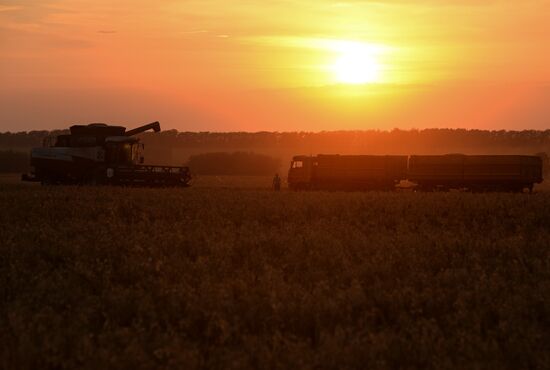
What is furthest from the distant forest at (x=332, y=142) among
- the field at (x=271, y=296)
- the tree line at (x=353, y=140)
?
the field at (x=271, y=296)

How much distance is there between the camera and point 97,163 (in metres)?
42.3

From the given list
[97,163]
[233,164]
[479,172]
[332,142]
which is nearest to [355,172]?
[479,172]

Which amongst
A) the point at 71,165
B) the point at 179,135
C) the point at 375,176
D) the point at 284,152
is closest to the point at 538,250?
the point at 375,176

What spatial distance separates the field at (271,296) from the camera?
914 cm

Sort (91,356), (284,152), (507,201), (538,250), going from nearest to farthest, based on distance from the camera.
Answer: (91,356)
(538,250)
(507,201)
(284,152)

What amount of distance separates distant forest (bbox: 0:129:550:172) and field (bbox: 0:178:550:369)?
9354cm

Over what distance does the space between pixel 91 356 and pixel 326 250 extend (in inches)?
276

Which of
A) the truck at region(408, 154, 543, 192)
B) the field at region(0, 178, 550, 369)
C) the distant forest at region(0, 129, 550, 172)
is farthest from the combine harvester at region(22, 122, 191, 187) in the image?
the distant forest at region(0, 129, 550, 172)

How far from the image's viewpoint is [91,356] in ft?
29.1

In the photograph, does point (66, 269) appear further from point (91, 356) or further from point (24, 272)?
point (91, 356)

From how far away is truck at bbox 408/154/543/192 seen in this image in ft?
135

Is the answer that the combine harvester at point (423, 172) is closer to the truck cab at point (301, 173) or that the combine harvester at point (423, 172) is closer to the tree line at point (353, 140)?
the truck cab at point (301, 173)

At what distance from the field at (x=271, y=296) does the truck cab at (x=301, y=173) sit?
2297 cm

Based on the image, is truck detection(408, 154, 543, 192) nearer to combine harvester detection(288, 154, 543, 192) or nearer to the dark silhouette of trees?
combine harvester detection(288, 154, 543, 192)
